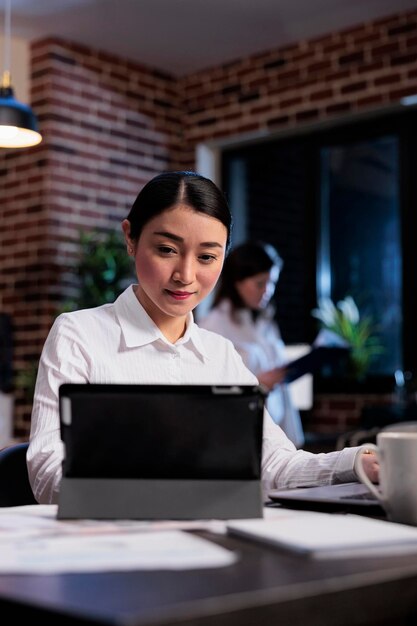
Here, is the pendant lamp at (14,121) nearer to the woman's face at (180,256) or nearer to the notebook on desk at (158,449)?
the woman's face at (180,256)

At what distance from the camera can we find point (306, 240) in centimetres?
578

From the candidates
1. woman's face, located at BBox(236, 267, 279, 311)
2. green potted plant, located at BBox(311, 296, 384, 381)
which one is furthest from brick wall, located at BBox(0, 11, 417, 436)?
woman's face, located at BBox(236, 267, 279, 311)

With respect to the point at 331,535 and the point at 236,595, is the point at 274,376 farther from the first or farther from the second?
the point at 236,595

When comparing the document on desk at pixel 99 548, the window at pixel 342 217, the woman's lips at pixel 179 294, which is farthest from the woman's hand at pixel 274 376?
the document on desk at pixel 99 548

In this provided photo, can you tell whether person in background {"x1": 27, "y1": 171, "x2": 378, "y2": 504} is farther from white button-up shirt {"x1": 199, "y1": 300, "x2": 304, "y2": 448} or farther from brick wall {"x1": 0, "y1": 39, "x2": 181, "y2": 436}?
brick wall {"x1": 0, "y1": 39, "x2": 181, "y2": 436}

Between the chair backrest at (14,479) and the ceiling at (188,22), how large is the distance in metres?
3.88

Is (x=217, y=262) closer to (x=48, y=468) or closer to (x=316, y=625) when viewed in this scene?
(x=48, y=468)

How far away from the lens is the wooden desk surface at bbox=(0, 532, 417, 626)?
66 centimetres

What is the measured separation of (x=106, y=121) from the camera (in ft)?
19.2

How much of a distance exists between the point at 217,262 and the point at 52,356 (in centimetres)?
35

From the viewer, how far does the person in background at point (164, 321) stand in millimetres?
1655

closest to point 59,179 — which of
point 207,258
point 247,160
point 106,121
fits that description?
point 106,121

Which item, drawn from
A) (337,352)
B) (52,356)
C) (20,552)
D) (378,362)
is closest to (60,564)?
(20,552)

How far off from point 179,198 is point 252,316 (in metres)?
2.61
